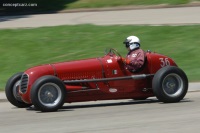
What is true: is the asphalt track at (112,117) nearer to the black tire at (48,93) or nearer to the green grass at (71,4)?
the black tire at (48,93)

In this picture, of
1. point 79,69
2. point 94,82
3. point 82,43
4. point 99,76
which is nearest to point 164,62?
point 99,76

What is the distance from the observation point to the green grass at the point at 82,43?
20484 millimetres

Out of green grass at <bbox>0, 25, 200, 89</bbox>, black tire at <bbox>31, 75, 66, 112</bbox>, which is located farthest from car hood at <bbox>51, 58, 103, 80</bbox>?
green grass at <bbox>0, 25, 200, 89</bbox>

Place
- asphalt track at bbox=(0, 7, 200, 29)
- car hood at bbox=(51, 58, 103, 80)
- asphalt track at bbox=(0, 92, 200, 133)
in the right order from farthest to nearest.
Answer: asphalt track at bbox=(0, 7, 200, 29) < car hood at bbox=(51, 58, 103, 80) < asphalt track at bbox=(0, 92, 200, 133)

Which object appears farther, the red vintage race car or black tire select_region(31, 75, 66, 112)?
the red vintage race car

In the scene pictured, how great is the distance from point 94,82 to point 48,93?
3.43ft

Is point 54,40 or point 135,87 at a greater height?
point 54,40

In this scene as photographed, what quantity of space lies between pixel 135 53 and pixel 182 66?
21.6ft

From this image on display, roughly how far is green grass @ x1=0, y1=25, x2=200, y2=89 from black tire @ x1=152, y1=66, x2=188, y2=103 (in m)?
6.00

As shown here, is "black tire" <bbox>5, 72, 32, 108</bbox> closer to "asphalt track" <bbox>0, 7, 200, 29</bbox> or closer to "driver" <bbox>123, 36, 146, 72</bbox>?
"driver" <bbox>123, 36, 146, 72</bbox>

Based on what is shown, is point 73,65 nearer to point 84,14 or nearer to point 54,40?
point 54,40

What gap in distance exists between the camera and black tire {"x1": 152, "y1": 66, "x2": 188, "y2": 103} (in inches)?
489

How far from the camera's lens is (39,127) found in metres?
9.78

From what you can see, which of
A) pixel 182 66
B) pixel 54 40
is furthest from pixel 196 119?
pixel 54 40
